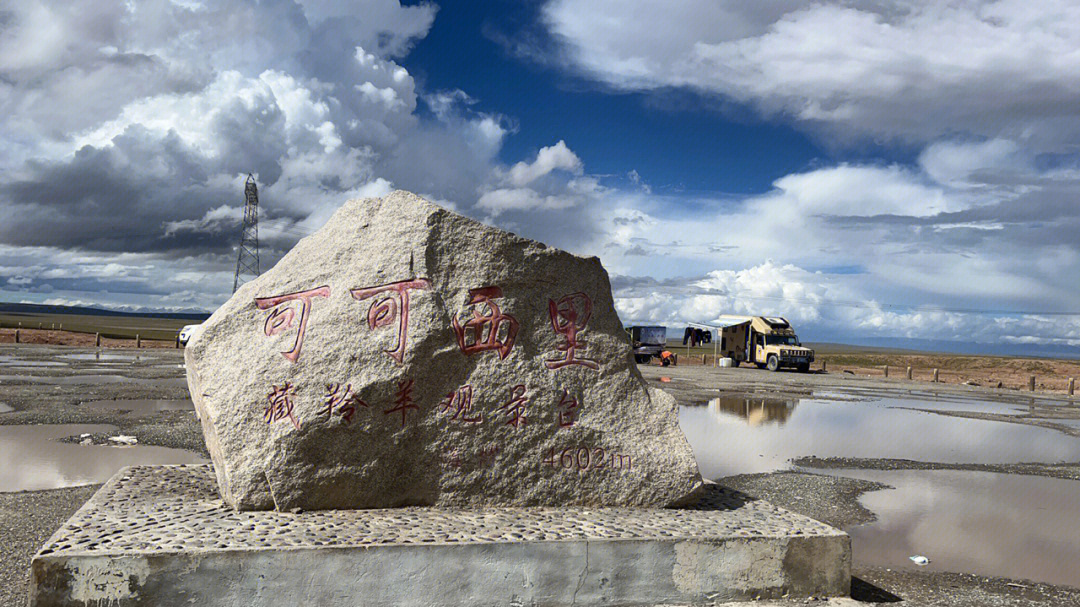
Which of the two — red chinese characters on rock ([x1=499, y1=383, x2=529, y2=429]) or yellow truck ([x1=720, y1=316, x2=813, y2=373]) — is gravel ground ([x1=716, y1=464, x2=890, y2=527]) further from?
yellow truck ([x1=720, y1=316, x2=813, y2=373])

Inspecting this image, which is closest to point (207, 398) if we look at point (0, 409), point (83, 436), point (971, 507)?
point (83, 436)

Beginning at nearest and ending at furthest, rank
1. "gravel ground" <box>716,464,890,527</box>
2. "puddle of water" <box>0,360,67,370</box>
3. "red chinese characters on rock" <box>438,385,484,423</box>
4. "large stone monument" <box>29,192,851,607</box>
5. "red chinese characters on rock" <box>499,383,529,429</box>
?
"large stone monument" <box>29,192,851,607</box>, "red chinese characters on rock" <box>438,385,484,423</box>, "red chinese characters on rock" <box>499,383,529,429</box>, "gravel ground" <box>716,464,890,527</box>, "puddle of water" <box>0,360,67,370</box>

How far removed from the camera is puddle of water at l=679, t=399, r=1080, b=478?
439 inches

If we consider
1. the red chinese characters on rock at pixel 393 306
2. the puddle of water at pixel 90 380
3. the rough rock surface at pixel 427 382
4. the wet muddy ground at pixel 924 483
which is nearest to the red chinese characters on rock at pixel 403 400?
the rough rock surface at pixel 427 382

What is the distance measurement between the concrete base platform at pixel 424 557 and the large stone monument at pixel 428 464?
0.5 inches

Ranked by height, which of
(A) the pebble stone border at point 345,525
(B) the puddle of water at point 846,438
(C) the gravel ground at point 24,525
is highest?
(A) the pebble stone border at point 345,525

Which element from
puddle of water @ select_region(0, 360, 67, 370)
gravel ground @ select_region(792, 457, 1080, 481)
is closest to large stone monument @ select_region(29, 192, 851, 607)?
gravel ground @ select_region(792, 457, 1080, 481)

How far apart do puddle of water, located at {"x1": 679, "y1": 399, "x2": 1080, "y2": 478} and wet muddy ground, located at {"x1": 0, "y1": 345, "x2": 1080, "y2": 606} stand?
41 mm

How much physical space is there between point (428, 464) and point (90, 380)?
54.5 ft

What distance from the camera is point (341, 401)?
537cm

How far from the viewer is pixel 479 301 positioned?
19.0 ft

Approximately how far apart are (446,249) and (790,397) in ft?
59.1

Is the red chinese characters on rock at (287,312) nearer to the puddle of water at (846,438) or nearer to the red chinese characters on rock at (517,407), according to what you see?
the red chinese characters on rock at (517,407)

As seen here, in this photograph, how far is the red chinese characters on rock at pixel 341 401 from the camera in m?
5.34
